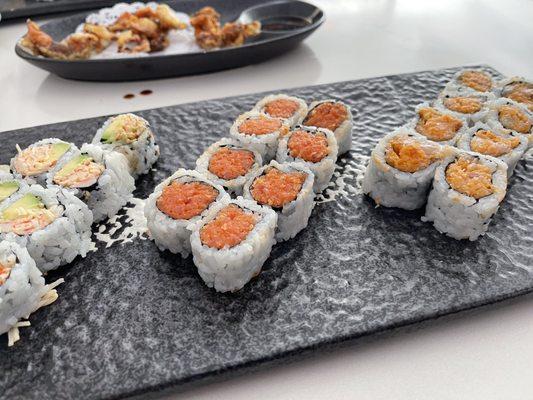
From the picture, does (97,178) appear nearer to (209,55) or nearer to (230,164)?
(230,164)

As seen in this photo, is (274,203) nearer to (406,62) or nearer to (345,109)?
(345,109)

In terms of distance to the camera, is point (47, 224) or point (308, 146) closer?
point (47, 224)

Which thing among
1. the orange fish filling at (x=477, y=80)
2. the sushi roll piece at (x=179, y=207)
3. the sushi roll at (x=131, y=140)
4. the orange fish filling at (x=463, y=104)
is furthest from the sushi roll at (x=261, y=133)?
the orange fish filling at (x=477, y=80)

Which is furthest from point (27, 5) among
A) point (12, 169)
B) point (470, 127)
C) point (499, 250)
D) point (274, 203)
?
point (499, 250)

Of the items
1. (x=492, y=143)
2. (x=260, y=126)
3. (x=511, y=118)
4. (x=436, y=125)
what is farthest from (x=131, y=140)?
(x=511, y=118)

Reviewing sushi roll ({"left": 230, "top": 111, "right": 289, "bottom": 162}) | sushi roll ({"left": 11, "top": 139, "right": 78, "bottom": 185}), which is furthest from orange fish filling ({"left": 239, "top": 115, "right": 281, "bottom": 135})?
sushi roll ({"left": 11, "top": 139, "right": 78, "bottom": 185})

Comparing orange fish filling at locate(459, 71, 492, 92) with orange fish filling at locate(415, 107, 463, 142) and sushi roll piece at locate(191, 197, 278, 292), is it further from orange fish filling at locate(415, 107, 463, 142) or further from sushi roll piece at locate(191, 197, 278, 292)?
sushi roll piece at locate(191, 197, 278, 292)

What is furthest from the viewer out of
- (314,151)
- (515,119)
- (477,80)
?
(477,80)
